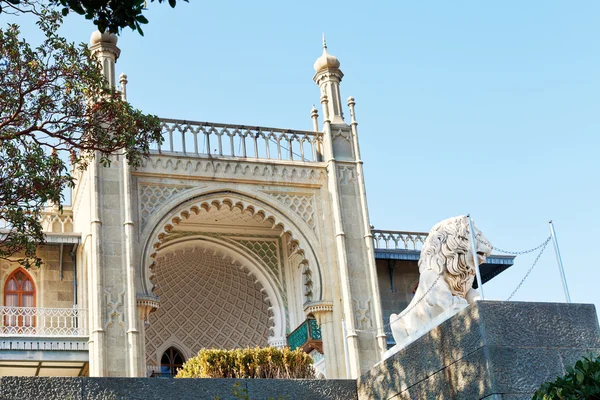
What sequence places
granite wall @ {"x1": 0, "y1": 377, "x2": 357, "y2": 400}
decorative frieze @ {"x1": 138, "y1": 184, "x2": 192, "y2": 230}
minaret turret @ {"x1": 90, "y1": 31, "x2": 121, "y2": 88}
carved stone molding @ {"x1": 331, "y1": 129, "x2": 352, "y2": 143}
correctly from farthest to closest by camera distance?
carved stone molding @ {"x1": 331, "y1": 129, "x2": 352, "y2": 143} < minaret turret @ {"x1": 90, "y1": 31, "x2": 121, "y2": 88} < decorative frieze @ {"x1": 138, "y1": 184, "x2": 192, "y2": 230} < granite wall @ {"x1": 0, "y1": 377, "x2": 357, "y2": 400}

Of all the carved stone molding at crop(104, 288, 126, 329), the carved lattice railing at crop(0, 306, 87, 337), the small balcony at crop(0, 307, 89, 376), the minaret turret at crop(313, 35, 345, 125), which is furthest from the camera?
the minaret turret at crop(313, 35, 345, 125)

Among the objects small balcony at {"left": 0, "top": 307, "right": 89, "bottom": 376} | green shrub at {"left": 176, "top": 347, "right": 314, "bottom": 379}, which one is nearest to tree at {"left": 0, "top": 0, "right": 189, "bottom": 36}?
green shrub at {"left": 176, "top": 347, "right": 314, "bottom": 379}

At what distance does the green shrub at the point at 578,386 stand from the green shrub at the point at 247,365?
17.7ft

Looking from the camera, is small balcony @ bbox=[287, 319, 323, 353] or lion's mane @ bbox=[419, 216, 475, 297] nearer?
lion's mane @ bbox=[419, 216, 475, 297]

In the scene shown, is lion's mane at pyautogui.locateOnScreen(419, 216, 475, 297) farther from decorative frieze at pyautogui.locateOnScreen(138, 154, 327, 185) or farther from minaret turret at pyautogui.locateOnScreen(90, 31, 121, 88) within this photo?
minaret turret at pyautogui.locateOnScreen(90, 31, 121, 88)

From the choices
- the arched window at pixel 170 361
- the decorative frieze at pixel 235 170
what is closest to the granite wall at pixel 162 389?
the decorative frieze at pixel 235 170

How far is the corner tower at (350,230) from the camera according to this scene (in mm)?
19781

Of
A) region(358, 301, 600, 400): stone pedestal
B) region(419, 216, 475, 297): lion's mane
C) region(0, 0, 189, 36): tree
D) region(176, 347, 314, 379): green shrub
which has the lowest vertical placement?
region(358, 301, 600, 400): stone pedestal

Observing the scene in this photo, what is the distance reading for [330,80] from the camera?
22.4 m

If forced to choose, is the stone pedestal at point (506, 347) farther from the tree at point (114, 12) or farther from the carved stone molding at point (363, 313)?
the carved stone molding at point (363, 313)

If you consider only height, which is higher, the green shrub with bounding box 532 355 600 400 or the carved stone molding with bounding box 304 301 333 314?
the carved stone molding with bounding box 304 301 333 314

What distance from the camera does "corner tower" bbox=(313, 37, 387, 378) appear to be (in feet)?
64.9

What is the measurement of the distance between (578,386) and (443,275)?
395 centimetres

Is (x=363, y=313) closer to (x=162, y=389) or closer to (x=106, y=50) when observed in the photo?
(x=106, y=50)
